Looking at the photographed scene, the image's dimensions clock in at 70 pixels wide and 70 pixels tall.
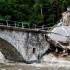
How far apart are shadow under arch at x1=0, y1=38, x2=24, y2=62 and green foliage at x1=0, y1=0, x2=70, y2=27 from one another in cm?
674

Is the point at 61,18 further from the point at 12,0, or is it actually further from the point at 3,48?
the point at 3,48

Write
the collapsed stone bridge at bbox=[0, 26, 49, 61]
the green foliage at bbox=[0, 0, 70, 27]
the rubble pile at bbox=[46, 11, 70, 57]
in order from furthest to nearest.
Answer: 1. the green foliage at bbox=[0, 0, 70, 27]
2. the rubble pile at bbox=[46, 11, 70, 57]
3. the collapsed stone bridge at bbox=[0, 26, 49, 61]

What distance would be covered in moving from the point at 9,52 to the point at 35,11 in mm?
12653

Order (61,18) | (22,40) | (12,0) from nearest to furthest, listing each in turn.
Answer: (22,40) < (61,18) < (12,0)

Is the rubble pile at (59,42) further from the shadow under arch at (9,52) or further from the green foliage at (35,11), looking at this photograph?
the green foliage at (35,11)

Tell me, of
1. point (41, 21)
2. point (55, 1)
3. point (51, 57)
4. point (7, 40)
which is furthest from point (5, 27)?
point (55, 1)

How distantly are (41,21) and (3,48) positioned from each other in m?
10.5

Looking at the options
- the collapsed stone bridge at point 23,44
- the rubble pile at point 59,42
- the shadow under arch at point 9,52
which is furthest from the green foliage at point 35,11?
the collapsed stone bridge at point 23,44

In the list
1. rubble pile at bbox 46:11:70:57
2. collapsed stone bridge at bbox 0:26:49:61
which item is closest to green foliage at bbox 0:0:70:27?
rubble pile at bbox 46:11:70:57

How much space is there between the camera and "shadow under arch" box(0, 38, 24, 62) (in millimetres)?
37697

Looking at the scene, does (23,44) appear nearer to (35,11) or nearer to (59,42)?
(59,42)

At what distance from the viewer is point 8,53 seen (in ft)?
136

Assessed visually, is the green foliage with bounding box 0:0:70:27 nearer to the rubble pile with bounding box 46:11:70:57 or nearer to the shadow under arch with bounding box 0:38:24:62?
the rubble pile with bounding box 46:11:70:57

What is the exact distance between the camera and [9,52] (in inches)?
1613
